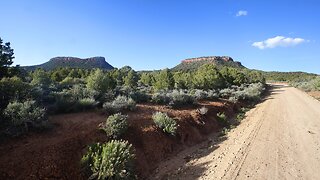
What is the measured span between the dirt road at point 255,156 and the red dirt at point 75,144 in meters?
0.77

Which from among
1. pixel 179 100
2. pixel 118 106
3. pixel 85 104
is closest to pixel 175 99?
pixel 179 100

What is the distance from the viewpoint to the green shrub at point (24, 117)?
10469mm

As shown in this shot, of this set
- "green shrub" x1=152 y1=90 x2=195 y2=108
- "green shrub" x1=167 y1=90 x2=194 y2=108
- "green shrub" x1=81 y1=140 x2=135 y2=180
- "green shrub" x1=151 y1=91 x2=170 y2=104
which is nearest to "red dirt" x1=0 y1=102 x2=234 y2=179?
"green shrub" x1=81 y1=140 x2=135 y2=180

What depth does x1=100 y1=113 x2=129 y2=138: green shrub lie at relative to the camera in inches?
440

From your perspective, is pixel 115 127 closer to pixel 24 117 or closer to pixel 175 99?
pixel 24 117

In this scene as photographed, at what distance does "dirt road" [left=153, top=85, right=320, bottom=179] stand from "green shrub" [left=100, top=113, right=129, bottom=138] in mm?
2192

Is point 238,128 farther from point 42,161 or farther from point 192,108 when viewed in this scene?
point 42,161

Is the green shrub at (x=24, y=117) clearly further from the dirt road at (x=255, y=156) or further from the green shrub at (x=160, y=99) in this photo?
the green shrub at (x=160, y=99)

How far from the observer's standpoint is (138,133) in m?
12.3

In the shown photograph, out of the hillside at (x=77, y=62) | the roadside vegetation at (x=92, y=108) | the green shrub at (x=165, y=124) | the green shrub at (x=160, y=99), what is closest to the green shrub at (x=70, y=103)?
the roadside vegetation at (x=92, y=108)

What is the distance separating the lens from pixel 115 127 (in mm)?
11328

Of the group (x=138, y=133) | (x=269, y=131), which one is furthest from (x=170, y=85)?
(x=138, y=133)

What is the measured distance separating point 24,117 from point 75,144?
249 centimetres

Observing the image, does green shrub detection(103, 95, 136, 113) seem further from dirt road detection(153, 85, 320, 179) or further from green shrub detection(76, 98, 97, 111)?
dirt road detection(153, 85, 320, 179)
